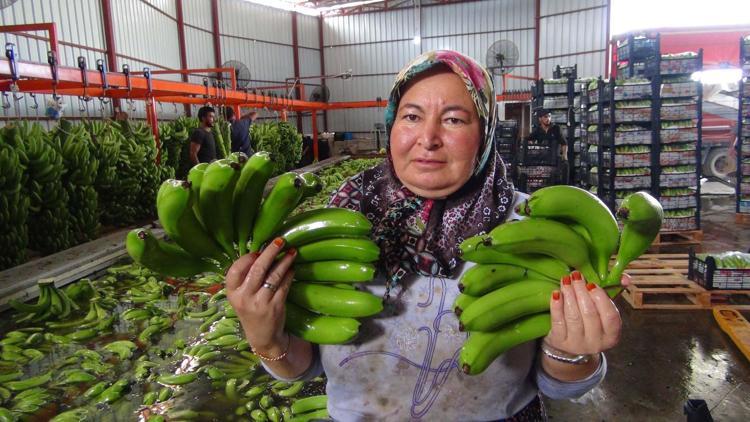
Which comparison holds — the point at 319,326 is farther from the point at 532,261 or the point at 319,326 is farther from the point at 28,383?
the point at 28,383

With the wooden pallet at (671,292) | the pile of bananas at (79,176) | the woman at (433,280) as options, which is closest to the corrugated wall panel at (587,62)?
the wooden pallet at (671,292)

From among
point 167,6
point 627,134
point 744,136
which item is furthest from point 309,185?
point 167,6

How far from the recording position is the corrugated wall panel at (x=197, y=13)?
17.3m

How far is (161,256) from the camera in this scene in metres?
1.30

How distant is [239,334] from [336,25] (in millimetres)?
22708

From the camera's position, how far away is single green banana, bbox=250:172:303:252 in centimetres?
122

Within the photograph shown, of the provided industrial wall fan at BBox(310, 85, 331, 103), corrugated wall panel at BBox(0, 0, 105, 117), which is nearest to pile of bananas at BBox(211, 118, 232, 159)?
corrugated wall panel at BBox(0, 0, 105, 117)

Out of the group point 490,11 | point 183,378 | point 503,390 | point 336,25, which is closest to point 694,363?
point 503,390

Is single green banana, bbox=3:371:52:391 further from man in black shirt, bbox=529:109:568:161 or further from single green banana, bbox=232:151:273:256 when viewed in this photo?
man in black shirt, bbox=529:109:568:161

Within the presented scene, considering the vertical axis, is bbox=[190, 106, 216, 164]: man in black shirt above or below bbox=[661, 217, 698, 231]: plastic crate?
above

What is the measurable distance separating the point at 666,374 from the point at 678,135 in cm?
438

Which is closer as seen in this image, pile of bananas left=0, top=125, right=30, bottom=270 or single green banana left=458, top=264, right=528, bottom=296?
single green banana left=458, top=264, right=528, bottom=296

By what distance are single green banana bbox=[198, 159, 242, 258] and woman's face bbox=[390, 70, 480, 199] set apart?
20.7 inches

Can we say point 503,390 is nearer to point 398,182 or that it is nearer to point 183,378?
point 398,182
